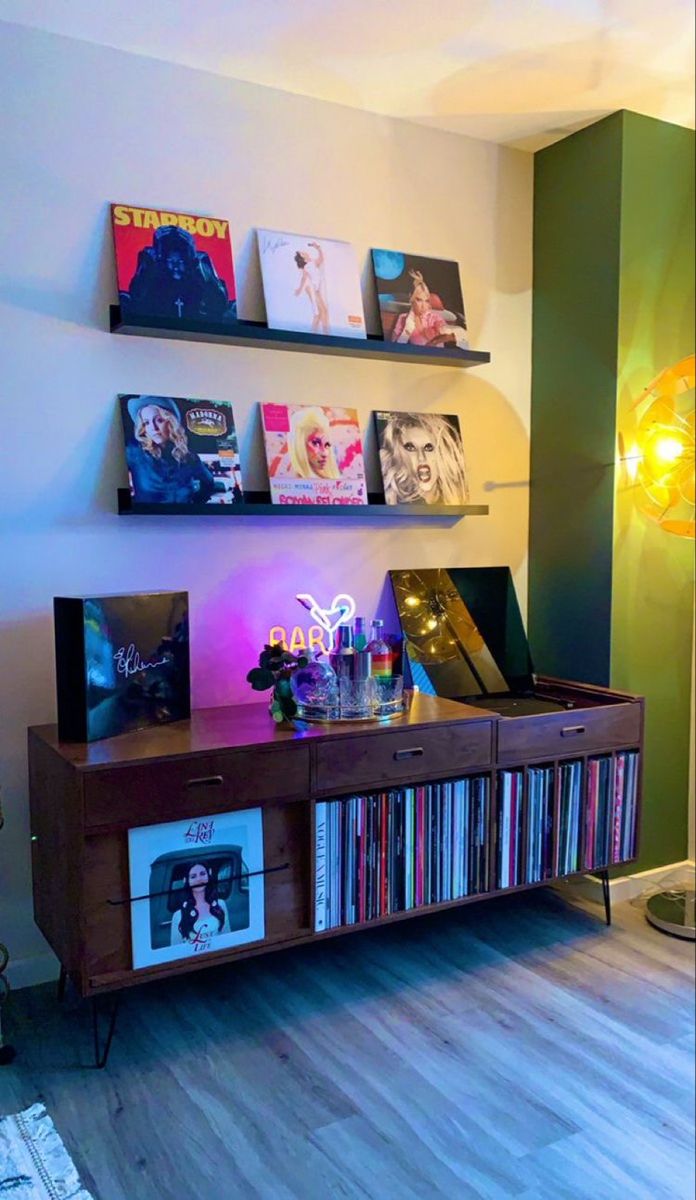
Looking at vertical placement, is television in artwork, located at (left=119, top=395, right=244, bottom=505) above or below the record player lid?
above

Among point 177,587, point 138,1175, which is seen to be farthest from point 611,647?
point 138,1175

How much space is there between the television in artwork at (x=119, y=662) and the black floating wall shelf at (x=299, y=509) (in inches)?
9.4

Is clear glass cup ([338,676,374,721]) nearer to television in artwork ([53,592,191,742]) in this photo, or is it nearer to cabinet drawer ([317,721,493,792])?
cabinet drawer ([317,721,493,792])

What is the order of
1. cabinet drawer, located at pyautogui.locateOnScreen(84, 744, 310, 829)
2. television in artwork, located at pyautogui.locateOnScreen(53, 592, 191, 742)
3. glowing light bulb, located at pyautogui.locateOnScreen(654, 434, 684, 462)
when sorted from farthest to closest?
glowing light bulb, located at pyautogui.locateOnScreen(654, 434, 684, 462), television in artwork, located at pyautogui.locateOnScreen(53, 592, 191, 742), cabinet drawer, located at pyautogui.locateOnScreen(84, 744, 310, 829)

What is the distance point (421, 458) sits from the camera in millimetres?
2789

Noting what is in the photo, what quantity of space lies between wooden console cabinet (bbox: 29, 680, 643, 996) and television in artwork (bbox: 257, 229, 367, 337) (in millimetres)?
1097

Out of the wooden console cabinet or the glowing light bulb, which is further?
the glowing light bulb

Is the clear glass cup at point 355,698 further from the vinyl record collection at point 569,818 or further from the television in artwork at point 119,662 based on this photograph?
the vinyl record collection at point 569,818

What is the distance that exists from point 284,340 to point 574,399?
100 cm

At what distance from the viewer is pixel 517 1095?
1848 millimetres

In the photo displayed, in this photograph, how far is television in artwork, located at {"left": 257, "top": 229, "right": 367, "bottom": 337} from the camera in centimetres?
250

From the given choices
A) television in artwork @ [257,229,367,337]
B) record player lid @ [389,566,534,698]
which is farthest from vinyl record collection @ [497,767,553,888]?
television in artwork @ [257,229,367,337]

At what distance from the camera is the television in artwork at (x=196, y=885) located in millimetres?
1929
